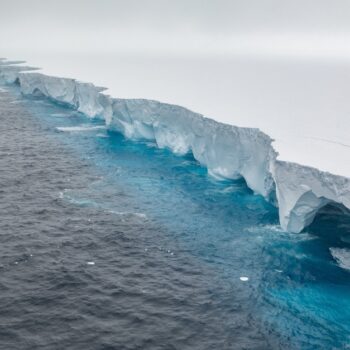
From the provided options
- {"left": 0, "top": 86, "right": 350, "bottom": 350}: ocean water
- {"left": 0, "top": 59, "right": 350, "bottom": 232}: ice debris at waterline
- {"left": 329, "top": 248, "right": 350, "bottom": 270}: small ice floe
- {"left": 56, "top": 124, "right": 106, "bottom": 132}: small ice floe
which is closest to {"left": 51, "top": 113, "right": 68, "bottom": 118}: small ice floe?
{"left": 0, "top": 59, "right": 350, "bottom": 232}: ice debris at waterline

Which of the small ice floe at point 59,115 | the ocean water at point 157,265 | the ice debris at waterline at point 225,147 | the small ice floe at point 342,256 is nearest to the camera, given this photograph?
the ocean water at point 157,265

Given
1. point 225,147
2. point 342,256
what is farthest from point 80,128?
point 342,256

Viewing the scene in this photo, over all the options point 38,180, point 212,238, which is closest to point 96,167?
point 38,180

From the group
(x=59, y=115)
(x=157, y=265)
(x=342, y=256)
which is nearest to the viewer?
(x=157, y=265)

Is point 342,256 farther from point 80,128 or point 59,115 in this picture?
point 59,115

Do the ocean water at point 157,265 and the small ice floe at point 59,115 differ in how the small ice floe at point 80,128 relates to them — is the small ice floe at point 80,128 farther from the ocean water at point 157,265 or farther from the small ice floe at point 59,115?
the ocean water at point 157,265

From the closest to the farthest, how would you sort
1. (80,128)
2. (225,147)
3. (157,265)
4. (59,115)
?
(157,265), (225,147), (80,128), (59,115)

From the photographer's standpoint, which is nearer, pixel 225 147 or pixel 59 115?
pixel 225 147

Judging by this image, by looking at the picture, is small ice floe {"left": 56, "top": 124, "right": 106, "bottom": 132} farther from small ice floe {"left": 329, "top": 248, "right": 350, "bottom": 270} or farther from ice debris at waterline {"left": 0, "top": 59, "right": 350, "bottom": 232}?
small ice floe {"left": 329, "top": 248, "right": 350, "bottom": 270}

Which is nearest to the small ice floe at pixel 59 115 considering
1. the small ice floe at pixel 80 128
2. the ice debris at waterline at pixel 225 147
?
the ice debris at waterline at pixel 225 147
